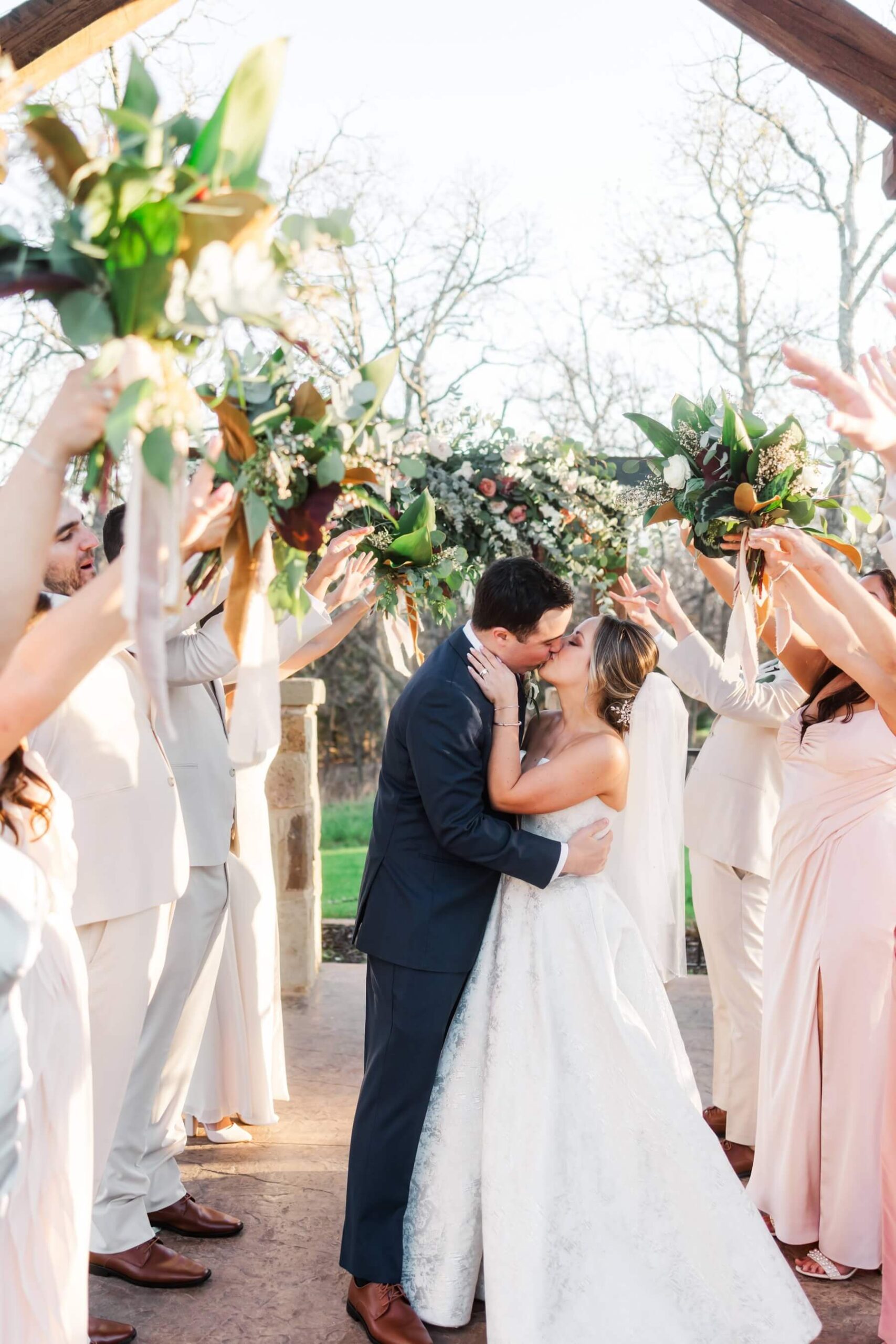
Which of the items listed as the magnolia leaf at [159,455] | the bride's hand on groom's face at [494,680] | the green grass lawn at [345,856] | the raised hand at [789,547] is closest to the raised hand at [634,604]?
the raised hand at [789,547]

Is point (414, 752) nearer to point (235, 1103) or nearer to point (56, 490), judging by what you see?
point (56, 490)

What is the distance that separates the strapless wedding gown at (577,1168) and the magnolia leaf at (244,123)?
2.17 meters

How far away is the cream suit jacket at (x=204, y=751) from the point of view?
11.9ft

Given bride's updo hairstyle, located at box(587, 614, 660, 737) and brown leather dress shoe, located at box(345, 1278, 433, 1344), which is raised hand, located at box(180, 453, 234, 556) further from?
brown leather dress shoe, located at box(345, 1278, 433, 1344)

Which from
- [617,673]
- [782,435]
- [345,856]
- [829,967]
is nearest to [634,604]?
[617,673]

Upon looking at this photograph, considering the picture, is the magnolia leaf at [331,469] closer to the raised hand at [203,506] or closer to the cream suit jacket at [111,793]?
the raised hand at [203,506]

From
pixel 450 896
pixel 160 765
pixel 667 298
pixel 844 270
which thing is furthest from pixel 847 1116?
pixel 667 298

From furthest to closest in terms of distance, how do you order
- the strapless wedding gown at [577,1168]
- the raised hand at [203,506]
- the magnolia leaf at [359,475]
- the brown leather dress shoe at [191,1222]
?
the brown leather dress shoe at [191,1222] < the strapless wedding gown at [577,1168] < the magnolia leaf at [359,475] < the raised hand at [203,506]

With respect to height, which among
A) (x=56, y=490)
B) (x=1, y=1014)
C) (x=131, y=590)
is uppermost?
(x=56, y=490)

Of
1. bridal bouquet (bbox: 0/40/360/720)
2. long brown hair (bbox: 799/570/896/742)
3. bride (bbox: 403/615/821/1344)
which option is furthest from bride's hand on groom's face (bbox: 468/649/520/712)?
bridal bouquet (bbox: 0/40/360/720)

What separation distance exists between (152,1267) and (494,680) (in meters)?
2.12

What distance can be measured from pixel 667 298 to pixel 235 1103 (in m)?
14.5

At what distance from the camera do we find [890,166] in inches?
166

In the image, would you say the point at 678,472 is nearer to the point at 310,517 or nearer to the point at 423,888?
the point at 423,888
